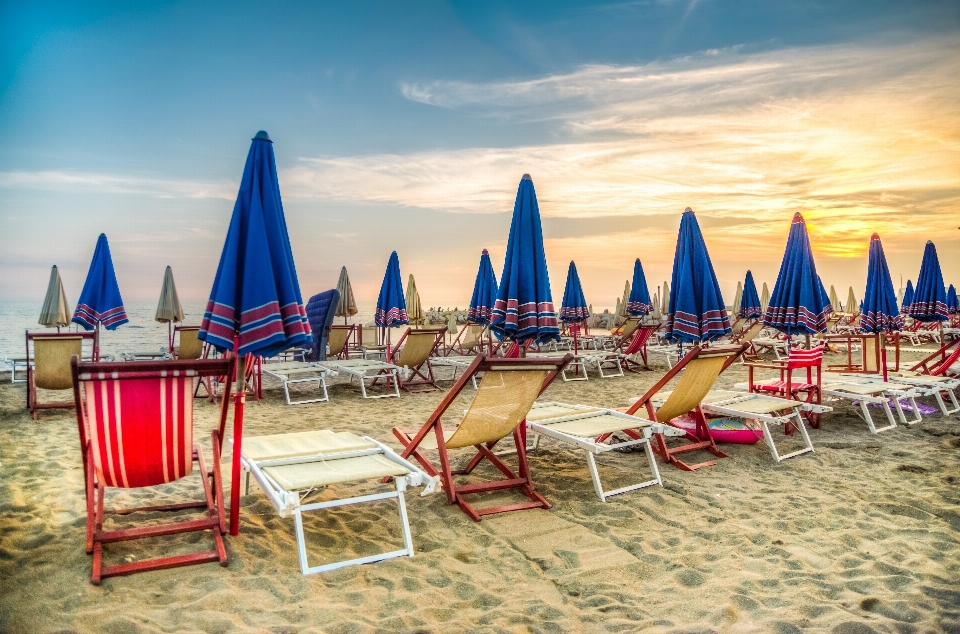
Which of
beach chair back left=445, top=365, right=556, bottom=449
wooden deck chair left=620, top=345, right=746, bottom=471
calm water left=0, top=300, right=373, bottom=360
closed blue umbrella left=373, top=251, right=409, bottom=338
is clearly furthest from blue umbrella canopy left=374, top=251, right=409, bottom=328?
beach chair back left=445, top=365, right=556, bottom=449

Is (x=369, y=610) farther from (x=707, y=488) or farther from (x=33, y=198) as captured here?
(x=33, y=198)

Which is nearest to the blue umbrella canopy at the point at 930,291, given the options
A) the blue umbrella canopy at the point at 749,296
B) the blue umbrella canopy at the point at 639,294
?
the blue umbrella canopy at the point at 749,296

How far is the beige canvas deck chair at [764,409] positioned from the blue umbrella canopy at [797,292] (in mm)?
1195

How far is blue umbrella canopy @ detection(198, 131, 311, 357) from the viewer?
Answer: 2914mm

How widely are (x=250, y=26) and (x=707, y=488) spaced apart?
1044 cm

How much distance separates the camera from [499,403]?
136 inches

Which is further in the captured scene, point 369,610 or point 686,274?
point 686,274

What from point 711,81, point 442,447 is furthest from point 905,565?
point 711,81

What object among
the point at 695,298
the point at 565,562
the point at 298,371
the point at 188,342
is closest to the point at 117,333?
the point at 188,342

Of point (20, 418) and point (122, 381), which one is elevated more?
point (122, 381)

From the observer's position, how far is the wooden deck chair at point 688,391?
4203 millimetres

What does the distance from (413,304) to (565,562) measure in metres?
11.8

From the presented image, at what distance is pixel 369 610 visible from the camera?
237 cm

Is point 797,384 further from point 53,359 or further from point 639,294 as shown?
point 53,359
